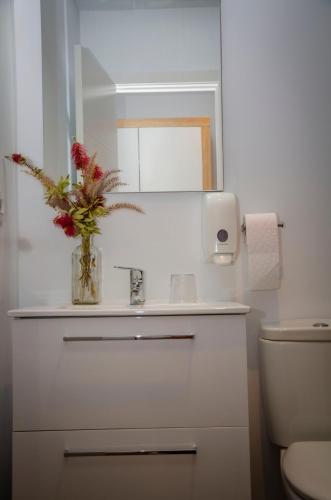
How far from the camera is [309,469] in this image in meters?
0.97

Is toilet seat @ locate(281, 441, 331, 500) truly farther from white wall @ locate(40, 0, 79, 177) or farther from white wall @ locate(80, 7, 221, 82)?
white wall @ locate(80, 7, 221, 82)

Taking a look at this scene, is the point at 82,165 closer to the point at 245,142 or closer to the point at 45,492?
the point at 245,142

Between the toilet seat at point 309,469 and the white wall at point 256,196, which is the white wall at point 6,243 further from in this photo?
the toilet seat at point 309,469

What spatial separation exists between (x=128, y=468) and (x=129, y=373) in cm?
26

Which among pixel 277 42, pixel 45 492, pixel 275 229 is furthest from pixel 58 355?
pixel 277 42

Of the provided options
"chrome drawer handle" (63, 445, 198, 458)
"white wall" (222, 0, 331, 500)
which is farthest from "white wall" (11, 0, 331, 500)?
"chrome drawer handle" (63, 445, 198, 458)

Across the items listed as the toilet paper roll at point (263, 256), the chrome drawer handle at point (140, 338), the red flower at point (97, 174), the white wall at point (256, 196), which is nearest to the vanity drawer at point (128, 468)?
the chrome drawer handle at point (140, 338)

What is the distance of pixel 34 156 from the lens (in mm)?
1444

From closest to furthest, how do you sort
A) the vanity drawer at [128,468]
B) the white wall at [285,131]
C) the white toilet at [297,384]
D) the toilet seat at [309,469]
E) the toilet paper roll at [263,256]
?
the toilet seat at [309,469], the vanity drawer at [128,468], the white toilet at [297,384], the toilet paper roll at [263,256], the white wall at [285,131]

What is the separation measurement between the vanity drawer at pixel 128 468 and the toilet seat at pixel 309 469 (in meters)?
0.13

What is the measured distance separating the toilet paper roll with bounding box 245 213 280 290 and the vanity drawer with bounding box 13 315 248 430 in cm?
30

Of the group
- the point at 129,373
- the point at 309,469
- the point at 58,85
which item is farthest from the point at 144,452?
the point at 58,85

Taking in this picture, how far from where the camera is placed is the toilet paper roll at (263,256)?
1.34m

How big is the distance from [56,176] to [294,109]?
0.98 m
